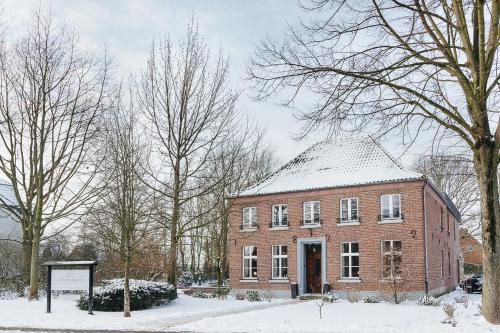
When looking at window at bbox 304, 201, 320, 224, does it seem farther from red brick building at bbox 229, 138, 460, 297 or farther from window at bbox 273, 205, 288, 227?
window at bbox 273, 205, 288, 227

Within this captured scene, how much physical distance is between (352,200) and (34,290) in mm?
15675

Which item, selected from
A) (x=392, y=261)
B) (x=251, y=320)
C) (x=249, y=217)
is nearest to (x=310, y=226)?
(x=249, y=217)

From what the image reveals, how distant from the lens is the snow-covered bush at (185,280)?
1669 inches

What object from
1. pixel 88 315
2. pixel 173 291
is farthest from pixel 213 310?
pixel 88 315

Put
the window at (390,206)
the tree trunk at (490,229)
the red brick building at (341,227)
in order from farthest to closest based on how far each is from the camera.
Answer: the window at (390,206) → the red brick building at (341,227) → the tree trunk at (490,229)

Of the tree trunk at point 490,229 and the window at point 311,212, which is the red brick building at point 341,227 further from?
the tree trunk at point 490,229

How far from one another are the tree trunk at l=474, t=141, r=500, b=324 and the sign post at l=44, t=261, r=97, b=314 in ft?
38.9

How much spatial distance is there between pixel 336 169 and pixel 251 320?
15427 mm

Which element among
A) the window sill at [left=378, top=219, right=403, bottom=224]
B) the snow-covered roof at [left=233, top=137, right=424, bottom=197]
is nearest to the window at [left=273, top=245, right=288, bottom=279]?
the snow-covered roof at [left=233, top=137, right=424, bottom=197]

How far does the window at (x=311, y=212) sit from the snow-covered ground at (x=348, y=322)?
10.8 m

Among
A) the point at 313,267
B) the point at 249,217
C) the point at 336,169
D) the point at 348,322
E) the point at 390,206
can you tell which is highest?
the point at 336,169

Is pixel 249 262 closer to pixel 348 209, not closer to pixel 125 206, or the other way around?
pixel 348 209

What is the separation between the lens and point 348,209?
27859 millimetres

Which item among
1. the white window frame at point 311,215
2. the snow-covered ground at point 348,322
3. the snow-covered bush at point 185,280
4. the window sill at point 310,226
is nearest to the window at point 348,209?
the white window frame at point 311,215
